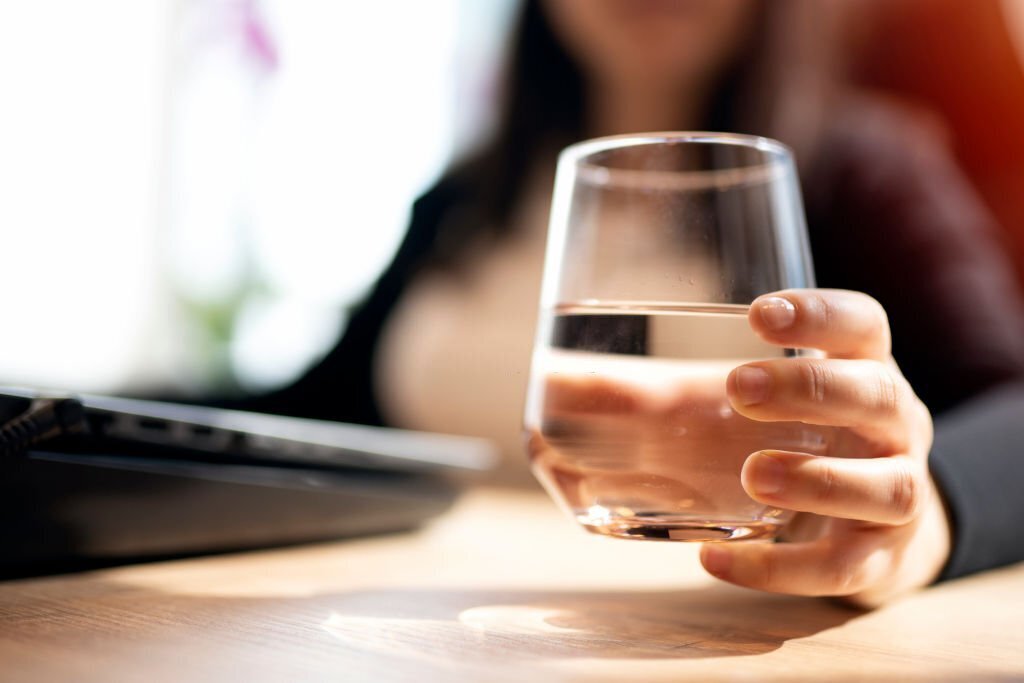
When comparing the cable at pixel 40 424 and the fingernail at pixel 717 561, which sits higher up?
the cable at pixel 40 424

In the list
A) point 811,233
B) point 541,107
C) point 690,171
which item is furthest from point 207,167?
point 690,171

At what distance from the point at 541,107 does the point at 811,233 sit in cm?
54

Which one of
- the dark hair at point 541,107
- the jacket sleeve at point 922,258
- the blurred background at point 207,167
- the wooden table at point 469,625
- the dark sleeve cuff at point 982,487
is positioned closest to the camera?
the wooden table at point 469,625

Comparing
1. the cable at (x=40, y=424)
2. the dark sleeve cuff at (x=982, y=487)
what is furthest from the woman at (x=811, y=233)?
the cable at (x=40, y=424)

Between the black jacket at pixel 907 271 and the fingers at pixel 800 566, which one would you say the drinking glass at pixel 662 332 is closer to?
the fingers at pixel 800 566

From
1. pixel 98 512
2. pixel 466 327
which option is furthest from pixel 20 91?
pixel 98 512

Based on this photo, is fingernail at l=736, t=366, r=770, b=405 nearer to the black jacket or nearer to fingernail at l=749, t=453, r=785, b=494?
fingernail at l=749, t=453, r=785, b=494

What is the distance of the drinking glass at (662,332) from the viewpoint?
1.30 feet

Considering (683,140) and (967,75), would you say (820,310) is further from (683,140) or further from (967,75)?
(967,75)

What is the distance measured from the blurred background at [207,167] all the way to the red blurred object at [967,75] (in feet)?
2.91

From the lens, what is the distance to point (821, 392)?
0.39 metres

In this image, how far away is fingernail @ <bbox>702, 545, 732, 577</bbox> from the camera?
45 cm

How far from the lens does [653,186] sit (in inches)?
17.8

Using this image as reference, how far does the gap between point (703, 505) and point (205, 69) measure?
276cm
